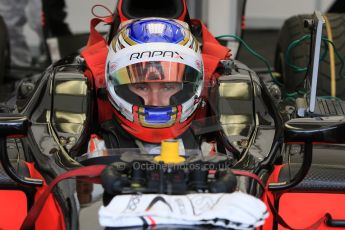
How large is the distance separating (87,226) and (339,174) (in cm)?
75

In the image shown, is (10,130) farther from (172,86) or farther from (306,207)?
(306,207)

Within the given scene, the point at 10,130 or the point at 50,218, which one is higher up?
the point at 10,130

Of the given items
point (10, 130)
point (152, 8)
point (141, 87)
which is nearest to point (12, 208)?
point (10, 130)

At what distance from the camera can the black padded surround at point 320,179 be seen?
1708 millimetres

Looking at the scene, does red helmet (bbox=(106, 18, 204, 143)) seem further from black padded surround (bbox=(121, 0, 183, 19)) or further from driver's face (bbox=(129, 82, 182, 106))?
black padded surround (bbox=(121, 0, 183, 19))

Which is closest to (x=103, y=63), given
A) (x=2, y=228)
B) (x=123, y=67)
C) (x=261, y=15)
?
(x=123, y=67)

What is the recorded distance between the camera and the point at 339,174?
1.74 metres

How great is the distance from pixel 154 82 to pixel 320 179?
523mm

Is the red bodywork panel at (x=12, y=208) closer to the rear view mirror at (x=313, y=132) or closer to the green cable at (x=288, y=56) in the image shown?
the rear view mirror at (x=313, y=132)

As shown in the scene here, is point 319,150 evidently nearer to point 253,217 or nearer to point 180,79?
point 180,79

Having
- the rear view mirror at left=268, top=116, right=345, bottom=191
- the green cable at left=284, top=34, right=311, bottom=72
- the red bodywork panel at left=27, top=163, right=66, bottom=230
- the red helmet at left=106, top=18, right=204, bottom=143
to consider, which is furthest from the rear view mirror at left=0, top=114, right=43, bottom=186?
the green cable at left=284, top=34, right=311, bottom=72

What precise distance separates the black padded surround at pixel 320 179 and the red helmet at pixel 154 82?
321 millimetres

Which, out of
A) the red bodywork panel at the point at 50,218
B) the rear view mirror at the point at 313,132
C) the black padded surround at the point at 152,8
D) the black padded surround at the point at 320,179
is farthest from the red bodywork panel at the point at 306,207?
the black padded surround at the point at 152,8

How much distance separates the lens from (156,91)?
1777mm
